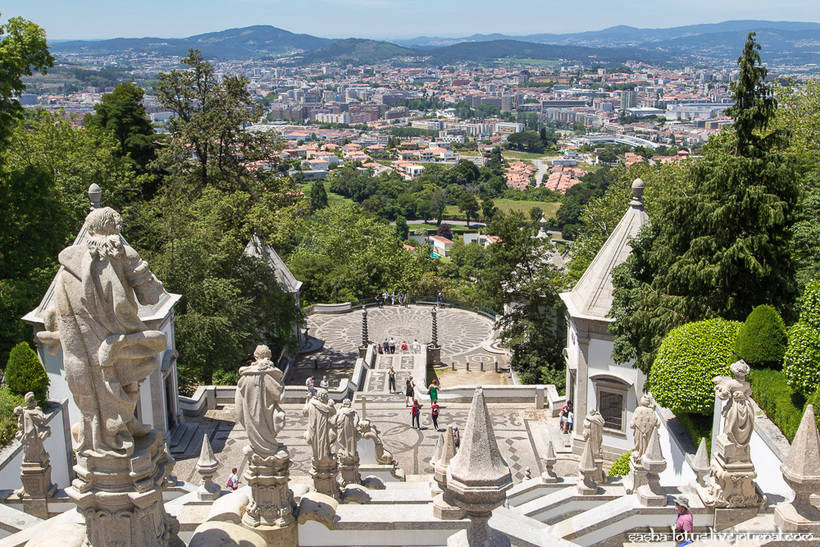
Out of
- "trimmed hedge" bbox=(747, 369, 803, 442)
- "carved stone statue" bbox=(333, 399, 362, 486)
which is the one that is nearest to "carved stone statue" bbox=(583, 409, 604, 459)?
"trimmed hedge" bbox=(747, 369, 803, 442)

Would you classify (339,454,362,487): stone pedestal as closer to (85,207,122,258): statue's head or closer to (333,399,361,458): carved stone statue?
(333,399,361,458): carved stone statue

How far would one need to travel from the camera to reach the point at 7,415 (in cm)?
1822

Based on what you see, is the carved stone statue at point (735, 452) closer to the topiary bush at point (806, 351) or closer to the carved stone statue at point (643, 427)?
the carved stone statue at point (643, 427)

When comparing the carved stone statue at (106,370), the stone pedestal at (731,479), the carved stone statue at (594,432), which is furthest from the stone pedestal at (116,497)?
the carved stone statue at (594,432)

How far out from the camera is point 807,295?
56.9ft

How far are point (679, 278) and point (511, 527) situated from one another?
1319 cm

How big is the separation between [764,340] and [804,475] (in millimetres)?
8096

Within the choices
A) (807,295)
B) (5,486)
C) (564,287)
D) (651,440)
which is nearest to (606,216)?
(564,287)

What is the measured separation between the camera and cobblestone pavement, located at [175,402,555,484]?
78.1 feet

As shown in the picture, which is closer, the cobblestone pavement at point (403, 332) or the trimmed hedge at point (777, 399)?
the trimmed hedge at point (777, 399)

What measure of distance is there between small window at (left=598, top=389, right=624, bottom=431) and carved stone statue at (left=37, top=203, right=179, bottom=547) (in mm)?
18511

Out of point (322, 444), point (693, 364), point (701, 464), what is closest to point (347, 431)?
point (322, 444)

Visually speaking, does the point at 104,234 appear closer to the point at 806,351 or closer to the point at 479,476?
the point at 479,476

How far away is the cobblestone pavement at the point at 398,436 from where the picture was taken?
23.8m
